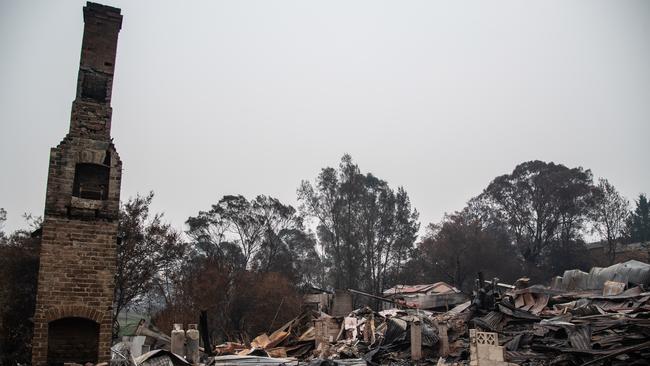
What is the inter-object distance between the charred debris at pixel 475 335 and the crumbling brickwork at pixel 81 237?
1149mm

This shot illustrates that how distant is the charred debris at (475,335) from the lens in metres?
14.1

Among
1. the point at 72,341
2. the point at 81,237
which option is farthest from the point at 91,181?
the point at 72,341

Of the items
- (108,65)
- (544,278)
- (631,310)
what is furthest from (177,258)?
(544,278)

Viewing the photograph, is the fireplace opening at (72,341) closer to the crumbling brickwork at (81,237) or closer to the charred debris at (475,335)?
the crumbling brickwork at (81,237)

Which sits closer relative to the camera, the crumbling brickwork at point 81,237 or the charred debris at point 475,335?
the crumbling brickwork at point 81,237

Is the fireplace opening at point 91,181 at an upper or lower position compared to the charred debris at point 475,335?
upper

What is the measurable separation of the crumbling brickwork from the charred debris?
1.15 metres

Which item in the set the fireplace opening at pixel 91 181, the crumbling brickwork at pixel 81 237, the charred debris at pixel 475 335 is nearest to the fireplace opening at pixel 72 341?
the crumbling brickwork at pixel 81 237

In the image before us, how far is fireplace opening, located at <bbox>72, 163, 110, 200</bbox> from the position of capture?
1230 cm

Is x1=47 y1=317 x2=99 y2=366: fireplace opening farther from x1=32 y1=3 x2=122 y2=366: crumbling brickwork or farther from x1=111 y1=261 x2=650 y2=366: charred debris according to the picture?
x1=111 y1=261 x2=650 y2=366: charred debris

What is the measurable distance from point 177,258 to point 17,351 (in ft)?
39.7

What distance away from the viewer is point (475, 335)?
480 inches

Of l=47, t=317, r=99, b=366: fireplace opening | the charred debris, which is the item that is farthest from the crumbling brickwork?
the charred debris

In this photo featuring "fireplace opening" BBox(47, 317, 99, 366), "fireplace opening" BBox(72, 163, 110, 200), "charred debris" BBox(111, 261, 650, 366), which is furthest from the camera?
"charred debris" BBox(111, 261, 650, 366)
